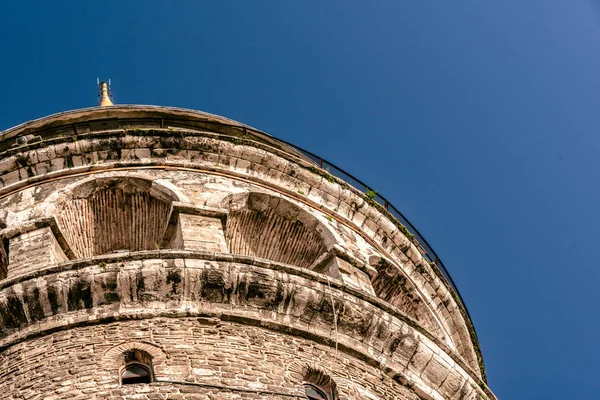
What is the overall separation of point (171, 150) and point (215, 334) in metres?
5.74

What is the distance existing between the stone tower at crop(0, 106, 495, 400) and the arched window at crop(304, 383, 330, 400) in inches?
0.7

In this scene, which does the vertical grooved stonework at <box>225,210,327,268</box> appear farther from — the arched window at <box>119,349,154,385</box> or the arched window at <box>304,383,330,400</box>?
the arched window at <box>119,349,154,385</box>

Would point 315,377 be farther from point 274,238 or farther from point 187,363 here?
point 274,238

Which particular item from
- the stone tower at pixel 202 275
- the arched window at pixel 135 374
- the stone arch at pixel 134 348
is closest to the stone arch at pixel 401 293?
the stone tower at pixel 202 275

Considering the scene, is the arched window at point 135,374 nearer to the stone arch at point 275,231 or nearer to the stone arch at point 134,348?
the stone arch at point 134,348

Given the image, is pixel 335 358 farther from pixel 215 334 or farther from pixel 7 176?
pixel 7 176

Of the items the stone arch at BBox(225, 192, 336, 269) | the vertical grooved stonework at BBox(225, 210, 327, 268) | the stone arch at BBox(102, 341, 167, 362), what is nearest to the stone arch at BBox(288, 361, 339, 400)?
the stone arch at BBox(102, 341, 167, 362)

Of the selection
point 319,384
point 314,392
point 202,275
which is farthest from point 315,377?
point 202,275

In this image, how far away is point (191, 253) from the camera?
16141 millimetres

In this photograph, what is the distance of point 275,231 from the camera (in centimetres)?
1980

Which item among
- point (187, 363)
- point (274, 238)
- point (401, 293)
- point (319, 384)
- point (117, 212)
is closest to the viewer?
point (187, 363)

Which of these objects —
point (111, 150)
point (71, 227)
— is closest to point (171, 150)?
point (111, 150)

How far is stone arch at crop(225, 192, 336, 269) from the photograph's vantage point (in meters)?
19.4

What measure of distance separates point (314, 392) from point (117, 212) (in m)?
5.63
